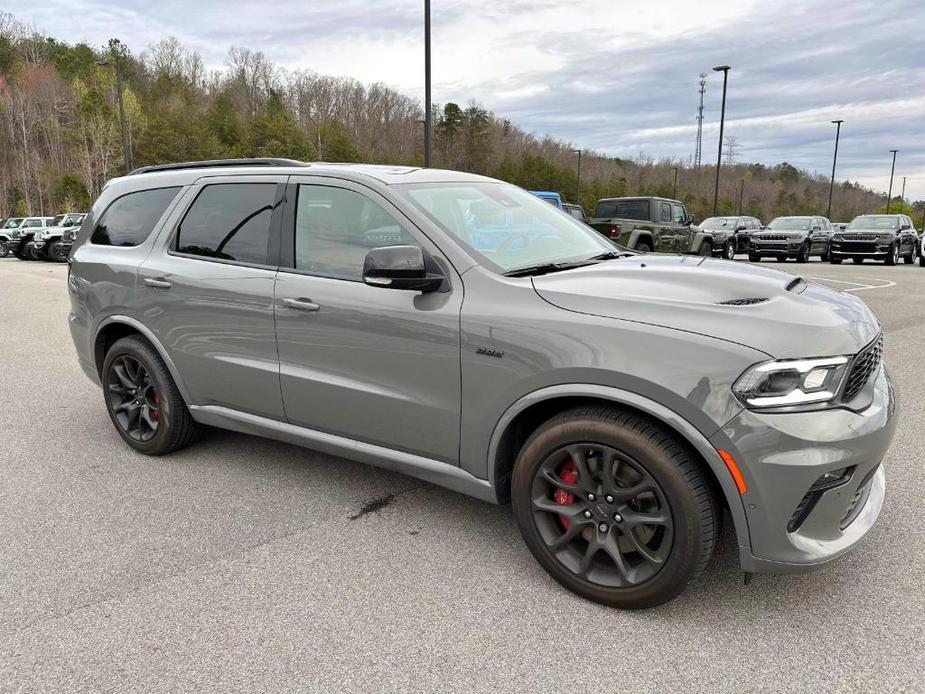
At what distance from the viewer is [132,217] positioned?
4.39 m

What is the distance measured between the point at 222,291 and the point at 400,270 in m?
1.36

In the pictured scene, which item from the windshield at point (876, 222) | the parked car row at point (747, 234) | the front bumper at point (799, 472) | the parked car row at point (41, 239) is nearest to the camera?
the front bumper at point (799, 472)

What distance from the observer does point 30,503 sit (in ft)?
12.1

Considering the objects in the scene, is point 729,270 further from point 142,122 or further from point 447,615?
point 142,122

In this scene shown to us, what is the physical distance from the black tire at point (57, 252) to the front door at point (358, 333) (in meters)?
23.9

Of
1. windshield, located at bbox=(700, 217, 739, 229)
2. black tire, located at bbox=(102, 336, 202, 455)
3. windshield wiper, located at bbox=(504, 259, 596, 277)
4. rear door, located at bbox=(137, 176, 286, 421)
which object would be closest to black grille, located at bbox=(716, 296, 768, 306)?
windshield wiper, located at bbox=(504, 259, 596, 277)

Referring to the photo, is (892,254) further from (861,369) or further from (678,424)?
(678,424)

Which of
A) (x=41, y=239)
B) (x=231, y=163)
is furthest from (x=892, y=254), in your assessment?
(x=41, y=239)

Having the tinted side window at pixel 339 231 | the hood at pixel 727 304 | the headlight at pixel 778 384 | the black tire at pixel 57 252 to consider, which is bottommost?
the black tire at pixel 57 252

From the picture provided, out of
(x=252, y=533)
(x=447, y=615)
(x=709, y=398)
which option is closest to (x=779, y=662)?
(x=709, y=398)

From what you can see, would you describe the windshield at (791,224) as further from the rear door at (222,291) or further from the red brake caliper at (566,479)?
the red brake caliper at (566,479)

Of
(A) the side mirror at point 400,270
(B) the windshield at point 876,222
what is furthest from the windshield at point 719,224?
(A) the side mirror at point 400,270

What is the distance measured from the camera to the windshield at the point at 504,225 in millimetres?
3150

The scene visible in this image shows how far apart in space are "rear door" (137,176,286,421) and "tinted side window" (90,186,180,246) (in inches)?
8.1
